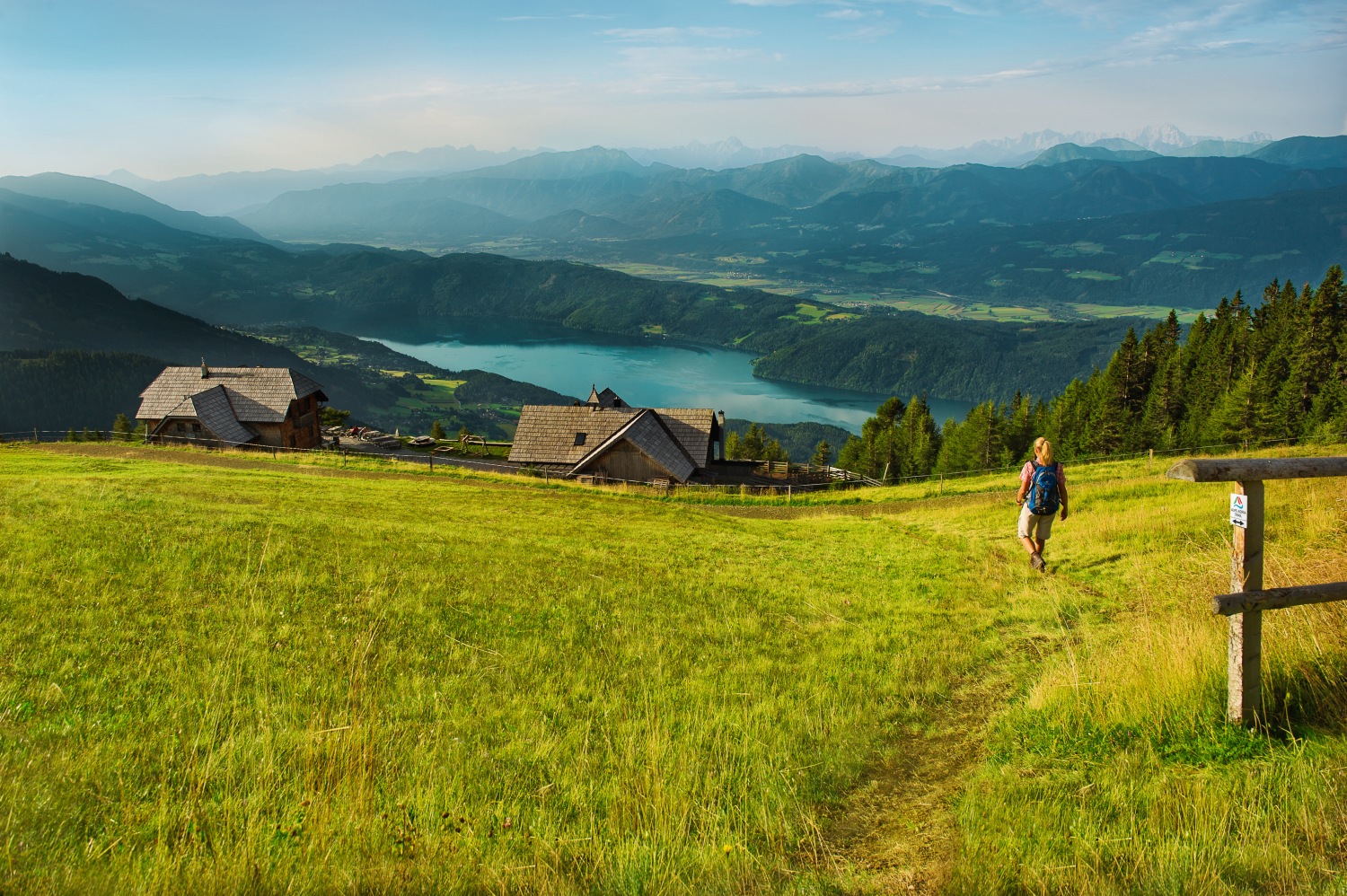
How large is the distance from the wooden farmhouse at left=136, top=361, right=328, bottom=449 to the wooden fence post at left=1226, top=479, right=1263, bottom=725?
54761 mm

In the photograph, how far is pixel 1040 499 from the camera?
12.8 m

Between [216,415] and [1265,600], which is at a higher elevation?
[1265,600]

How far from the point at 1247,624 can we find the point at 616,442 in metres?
38.0

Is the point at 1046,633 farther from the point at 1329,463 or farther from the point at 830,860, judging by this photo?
the point at 830,860

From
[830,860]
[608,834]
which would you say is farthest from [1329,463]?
[608,834]

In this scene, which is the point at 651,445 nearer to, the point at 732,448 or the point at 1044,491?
the point at 1044,491

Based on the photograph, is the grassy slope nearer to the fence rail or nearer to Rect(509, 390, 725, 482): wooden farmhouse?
the fence rail

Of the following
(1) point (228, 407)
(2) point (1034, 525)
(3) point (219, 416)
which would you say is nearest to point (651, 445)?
(2) point (1034, 525)

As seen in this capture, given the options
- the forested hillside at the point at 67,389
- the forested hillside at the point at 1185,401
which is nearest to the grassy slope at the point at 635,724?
the forested hillside at the point at 1185,401

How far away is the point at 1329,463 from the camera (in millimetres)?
5242

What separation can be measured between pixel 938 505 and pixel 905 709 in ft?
75.7

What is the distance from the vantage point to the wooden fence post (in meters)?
5.06

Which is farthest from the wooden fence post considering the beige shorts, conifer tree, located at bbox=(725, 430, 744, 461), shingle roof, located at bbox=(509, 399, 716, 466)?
conifer tree, located at bbox=(725, 430, 744, 461)

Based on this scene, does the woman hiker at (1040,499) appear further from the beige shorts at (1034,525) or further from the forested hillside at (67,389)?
the forested hillside at (67,389)
